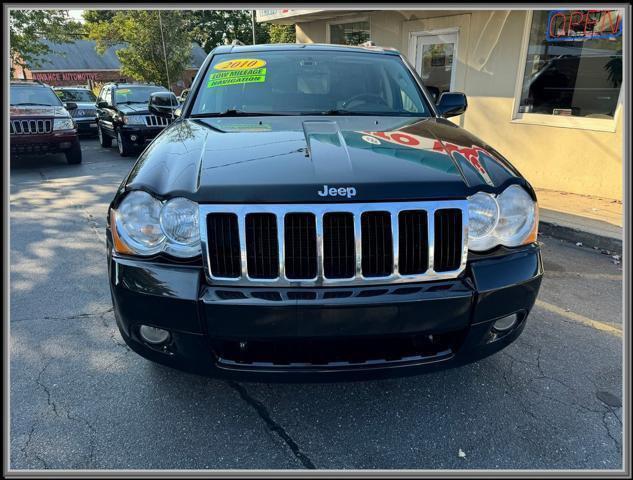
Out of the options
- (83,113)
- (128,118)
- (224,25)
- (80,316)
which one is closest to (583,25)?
(80,316)

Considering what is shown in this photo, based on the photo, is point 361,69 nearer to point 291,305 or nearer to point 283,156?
point 283,156

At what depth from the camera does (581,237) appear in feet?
16.4

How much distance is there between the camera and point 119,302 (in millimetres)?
1941

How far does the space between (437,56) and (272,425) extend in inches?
333

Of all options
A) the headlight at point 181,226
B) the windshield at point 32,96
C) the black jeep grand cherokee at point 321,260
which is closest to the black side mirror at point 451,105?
the black jeep grand cherokee at point 321,260

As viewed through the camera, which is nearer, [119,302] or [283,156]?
[119,302]

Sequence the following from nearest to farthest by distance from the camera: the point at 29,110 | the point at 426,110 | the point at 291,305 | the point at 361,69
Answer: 1. the point at 291,305
2. the point at 426,110
3. the point at 361,69
4. the point at 29,110

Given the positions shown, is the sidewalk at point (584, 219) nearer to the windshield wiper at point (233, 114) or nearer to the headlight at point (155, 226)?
the windshield wiper at point (233, 114)

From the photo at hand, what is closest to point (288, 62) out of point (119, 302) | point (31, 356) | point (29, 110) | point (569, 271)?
point (119, 302)

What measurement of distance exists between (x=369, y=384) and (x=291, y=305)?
984mm

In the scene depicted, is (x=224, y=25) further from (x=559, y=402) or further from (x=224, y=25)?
(x=559, y=402)

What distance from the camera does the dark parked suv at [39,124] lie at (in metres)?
9.01

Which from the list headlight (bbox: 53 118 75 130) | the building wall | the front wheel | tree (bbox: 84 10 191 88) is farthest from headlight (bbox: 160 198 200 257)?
tree (bbox: 84 10 191 88)

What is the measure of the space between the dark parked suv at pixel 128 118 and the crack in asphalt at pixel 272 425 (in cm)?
871
